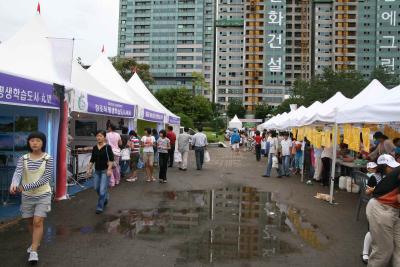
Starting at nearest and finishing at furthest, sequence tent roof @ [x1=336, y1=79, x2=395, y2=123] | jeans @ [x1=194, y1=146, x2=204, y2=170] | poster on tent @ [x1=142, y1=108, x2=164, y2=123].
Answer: tent roof @ [x1=336, y1=79, x2=395, y2=123] < poster on tent @ [x1=142, y1=108, x2=164, y2=123] < jeans @ [x1=194, y1=146, x2=204, y2=170]

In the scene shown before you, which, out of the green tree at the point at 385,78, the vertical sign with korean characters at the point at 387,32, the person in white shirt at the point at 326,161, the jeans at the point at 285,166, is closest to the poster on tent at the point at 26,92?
the person in white shirt at the point at 326,161

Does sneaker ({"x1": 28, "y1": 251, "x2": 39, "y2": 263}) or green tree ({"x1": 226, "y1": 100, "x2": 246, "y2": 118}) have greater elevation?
green tree ({"x1": 226, "y1": 100, "x2": 246, "y2": 118})

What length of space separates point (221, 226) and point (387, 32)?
118549 mm

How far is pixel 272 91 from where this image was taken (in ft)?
358

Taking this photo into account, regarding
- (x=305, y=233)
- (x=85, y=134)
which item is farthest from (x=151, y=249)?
(x=85, y=134)

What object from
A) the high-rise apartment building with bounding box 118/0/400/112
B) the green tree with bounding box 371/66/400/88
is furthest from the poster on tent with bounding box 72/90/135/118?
the high-rise apartment building with bounding box 118/0/400/112

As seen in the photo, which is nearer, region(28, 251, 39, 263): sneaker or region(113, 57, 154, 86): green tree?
region(28, 251, 39, 263): sneaker

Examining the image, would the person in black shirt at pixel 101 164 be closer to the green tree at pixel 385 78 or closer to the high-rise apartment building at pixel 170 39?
the green tree at pixel 385 78

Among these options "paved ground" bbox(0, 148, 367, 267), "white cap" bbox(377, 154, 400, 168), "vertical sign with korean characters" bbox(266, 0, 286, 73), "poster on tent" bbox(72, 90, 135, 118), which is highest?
"vertical sign with korean characters" bbox(266, 0, 286, 73)

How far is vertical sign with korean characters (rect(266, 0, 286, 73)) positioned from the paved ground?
102072 millimetres

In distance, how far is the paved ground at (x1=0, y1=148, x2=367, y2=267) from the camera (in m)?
5.19

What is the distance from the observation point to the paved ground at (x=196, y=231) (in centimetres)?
519

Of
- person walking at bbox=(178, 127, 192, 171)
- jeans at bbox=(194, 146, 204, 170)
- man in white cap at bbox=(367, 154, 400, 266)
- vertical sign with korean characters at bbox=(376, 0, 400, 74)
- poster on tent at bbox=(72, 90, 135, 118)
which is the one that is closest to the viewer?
man in white cap at bbox=(367, 154, 400, 266)

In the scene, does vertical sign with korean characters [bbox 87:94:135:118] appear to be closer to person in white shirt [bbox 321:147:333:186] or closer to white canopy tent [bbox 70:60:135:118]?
white canopy tent [bbox 70:60:135:118]
